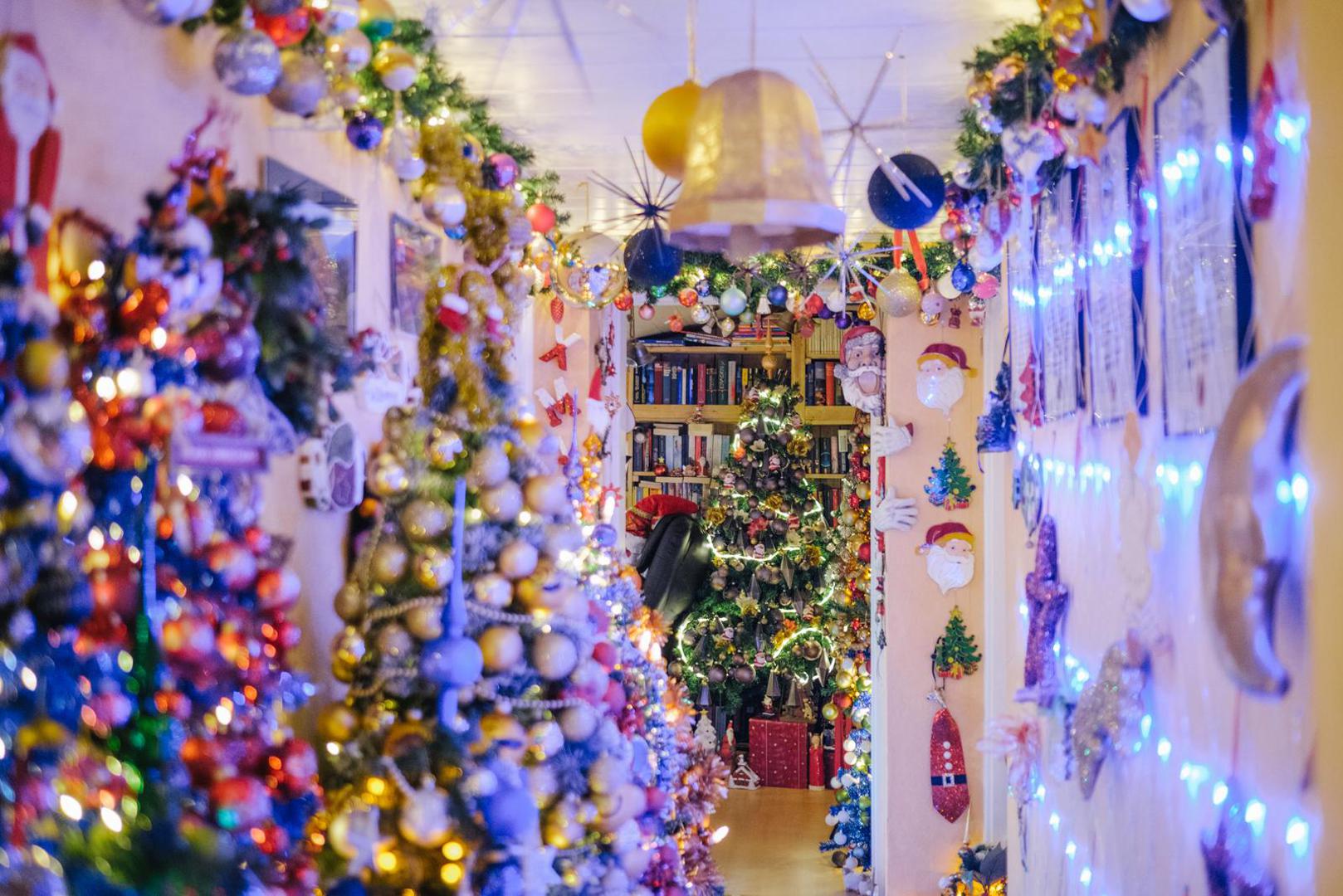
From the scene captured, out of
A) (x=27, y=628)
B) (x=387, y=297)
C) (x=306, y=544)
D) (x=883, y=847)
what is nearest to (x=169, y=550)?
(x=27, y=628)

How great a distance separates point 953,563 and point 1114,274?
304cm

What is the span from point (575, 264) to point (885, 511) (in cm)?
202

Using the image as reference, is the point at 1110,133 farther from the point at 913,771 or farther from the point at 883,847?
the point at 883,847

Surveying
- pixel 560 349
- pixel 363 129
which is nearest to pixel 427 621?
pixel 363 129

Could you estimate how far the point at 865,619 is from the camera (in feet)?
21.5

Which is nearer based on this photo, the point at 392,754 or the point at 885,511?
the point at 392,754

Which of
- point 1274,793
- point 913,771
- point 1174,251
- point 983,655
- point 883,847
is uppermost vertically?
point 1174,251

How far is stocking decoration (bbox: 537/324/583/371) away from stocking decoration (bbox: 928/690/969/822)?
A: 87.7 inches

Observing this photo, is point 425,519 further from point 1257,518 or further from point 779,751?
point 779,751

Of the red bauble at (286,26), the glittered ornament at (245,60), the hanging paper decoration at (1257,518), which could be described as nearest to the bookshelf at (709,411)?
the red bauble at (286,26)

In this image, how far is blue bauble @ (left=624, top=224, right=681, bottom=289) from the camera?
3607mm

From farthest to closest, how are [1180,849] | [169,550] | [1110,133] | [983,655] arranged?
[983,655], [1110,133], [1180,849], [169,550]

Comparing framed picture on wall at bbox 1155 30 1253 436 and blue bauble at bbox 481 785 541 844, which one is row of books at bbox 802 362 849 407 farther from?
blue bauble at bbox 481 785 541 844

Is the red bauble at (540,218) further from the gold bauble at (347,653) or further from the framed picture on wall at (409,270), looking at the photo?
the gold bauble at (347,653)
